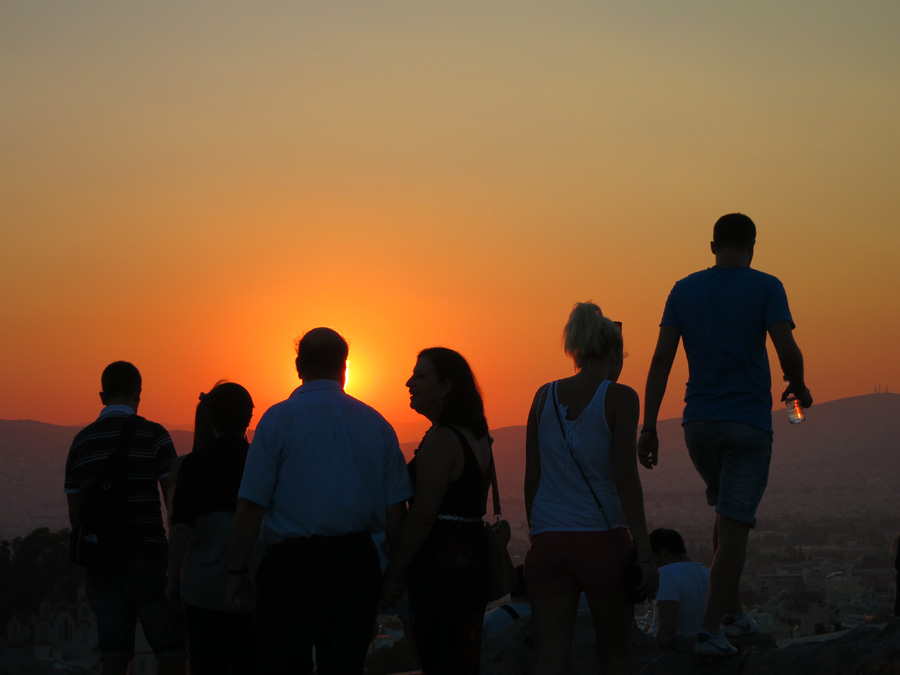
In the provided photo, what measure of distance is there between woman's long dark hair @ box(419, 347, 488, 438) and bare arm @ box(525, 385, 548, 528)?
0.24 meters

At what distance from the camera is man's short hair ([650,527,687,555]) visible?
7.39 meters

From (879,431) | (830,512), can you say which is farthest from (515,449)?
(879,431)

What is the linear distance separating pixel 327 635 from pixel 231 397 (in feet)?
5.97

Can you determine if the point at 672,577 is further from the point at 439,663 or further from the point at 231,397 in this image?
the point at 231,397

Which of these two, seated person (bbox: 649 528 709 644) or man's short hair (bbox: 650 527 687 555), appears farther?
man's short hair (bbox: 650 527 687 555)

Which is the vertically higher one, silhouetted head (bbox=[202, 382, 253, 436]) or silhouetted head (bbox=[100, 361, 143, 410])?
silhouetted head (bbox=[100, 361, 143, 410])

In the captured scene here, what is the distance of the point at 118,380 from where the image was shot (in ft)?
20.9

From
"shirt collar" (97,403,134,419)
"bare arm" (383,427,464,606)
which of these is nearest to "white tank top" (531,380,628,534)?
"bare arm" (383,427,464,606)

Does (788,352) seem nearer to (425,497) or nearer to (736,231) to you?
(736,231)

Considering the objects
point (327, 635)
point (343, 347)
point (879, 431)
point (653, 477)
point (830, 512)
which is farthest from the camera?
point (879, 431)

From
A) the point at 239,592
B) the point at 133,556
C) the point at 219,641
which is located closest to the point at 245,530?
the point at 239,592

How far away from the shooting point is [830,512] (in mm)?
96500

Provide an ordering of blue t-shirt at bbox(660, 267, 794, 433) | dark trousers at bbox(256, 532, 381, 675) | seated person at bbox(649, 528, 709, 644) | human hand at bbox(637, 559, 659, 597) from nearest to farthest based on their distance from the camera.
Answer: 1. dark trousers at bbox(256, 532, 381, 675)
2. human hand at bbox(637, 559, 659, 597)
3. blue t-shirt at bbox(660, 267, 794, 433)
4. seated person at bbox(649, 528, 709, 644)

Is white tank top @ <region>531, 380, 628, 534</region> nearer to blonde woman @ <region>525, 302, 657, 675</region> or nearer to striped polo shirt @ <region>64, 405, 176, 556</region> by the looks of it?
blonde woman @ <region>525, 302, 657, 675</region>
